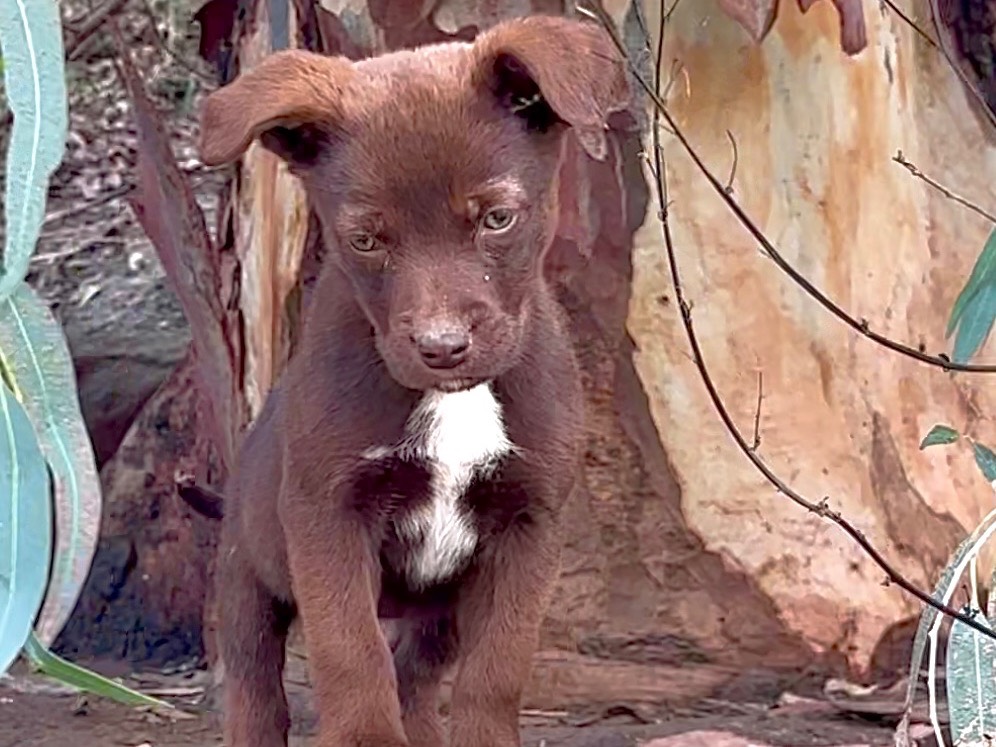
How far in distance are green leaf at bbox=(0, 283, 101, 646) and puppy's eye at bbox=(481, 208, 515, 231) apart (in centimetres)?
43

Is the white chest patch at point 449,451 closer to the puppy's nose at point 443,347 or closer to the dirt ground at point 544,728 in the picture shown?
the puppy's nose at point 443,347

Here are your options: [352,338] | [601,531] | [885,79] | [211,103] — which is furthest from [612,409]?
[211,103]

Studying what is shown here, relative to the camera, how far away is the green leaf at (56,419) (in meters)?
1.95

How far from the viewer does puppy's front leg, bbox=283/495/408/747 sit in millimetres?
2018

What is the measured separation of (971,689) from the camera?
2.26 metres

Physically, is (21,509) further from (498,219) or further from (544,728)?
(544,728)

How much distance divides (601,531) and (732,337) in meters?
0.32

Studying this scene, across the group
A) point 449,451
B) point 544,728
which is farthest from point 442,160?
point 544,728

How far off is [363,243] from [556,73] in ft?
0.80

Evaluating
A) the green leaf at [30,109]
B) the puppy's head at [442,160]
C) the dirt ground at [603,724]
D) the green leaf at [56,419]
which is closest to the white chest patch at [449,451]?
the puppy's head at [442,160]

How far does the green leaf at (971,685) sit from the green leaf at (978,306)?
301 millimetres

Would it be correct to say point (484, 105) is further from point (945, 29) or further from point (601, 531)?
point (945, 29)

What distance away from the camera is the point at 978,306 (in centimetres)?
233

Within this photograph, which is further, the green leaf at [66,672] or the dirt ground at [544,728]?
the dirt ground at [544,728]
